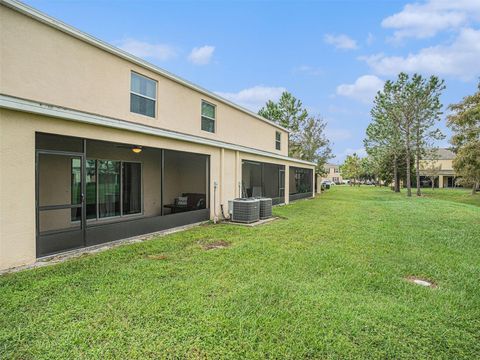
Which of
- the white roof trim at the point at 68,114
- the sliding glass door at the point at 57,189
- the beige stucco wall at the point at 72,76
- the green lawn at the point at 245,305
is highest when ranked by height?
the beige stucco wall at the point at 72,76

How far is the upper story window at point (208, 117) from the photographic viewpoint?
11672mm

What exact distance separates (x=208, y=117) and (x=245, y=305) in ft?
31.3

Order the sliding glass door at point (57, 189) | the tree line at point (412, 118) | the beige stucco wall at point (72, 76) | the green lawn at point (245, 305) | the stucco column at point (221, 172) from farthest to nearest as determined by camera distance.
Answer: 1. the tree line at point (412, 118)
2. the stucco column at point (221, 172)
3. the sliding glass door at point (57, 189)
4. the beige stucco wall at point (72, 76)
5. the green lawn at point (245, 305)

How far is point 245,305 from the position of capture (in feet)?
11.7

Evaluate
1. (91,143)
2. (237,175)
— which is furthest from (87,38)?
(237,175)

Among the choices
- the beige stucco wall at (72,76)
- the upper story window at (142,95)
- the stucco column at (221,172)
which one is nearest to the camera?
the beige stucco wall at (72,76)

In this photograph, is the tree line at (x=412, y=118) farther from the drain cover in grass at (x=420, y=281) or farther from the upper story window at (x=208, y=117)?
the drain cover in grass at (x=420, y=281)

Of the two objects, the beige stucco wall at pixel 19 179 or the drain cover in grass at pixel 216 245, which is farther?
the drain cover in grass at pixel 216 245

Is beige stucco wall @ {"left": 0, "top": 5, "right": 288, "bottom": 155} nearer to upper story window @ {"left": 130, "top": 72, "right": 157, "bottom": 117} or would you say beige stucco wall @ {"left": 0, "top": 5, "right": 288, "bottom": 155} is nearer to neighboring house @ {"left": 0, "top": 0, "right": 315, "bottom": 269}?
neighboring house @ {"left": 0, "top": 0, "right": 315, "bottom": 269}

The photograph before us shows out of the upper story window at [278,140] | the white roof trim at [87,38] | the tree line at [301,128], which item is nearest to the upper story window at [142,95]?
the white roof trim at [87,38]

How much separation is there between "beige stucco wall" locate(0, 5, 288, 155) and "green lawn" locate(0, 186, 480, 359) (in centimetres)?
403

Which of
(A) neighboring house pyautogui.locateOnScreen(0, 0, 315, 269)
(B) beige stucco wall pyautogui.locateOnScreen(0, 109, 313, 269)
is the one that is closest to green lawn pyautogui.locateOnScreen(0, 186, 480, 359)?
(B) beige stucco wall pyautogui.locateOnScreen(0, 109, 313, 269)

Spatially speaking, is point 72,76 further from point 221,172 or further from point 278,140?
point 278,140

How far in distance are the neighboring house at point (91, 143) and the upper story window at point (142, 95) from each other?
35mm
